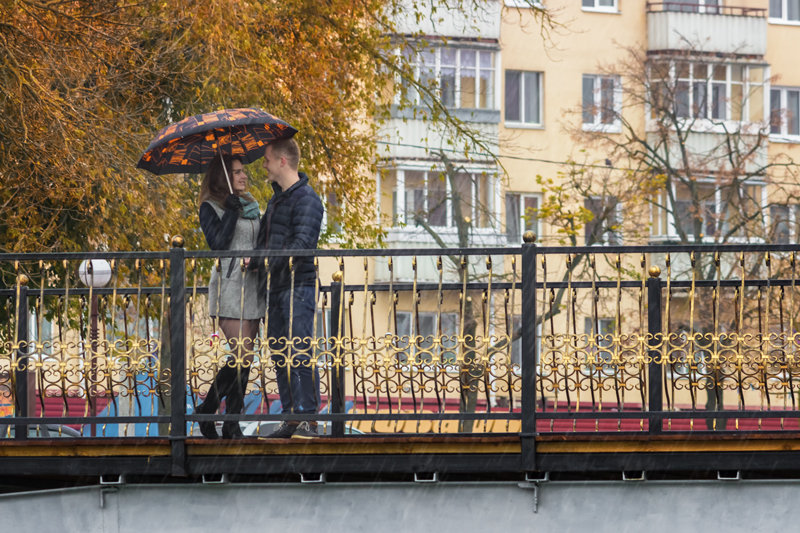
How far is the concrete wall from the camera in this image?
7914mm

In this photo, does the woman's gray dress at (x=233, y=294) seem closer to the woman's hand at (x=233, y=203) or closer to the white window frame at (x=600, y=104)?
the woman's hand at (x=233, y=203)

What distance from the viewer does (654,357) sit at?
7.95m

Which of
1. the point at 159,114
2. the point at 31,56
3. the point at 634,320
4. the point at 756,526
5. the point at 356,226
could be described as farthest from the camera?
the point at 634,320

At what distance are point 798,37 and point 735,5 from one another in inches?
103

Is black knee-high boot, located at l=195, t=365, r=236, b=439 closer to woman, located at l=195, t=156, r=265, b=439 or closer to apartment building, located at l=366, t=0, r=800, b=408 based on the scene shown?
woman, located at l=195, t=156, r=265, b=439

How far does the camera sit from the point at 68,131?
1253 centimetres

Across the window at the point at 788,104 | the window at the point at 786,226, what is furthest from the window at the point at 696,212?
the window at the point at 788,104

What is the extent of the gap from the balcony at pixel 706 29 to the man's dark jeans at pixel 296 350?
28903mm

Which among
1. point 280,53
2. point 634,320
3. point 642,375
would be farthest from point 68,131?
point 634,320

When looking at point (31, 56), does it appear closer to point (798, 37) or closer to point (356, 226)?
point (356, 226)

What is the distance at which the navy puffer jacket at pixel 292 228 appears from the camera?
8.22 meters

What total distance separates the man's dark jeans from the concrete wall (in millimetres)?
564

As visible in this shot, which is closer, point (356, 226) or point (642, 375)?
point (642, 375)

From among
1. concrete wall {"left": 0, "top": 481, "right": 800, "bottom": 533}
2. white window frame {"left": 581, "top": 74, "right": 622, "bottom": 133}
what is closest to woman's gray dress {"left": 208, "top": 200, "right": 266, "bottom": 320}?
concrete wall {"left": 0, "top": 481, "right": 800, "bottom": 533}
